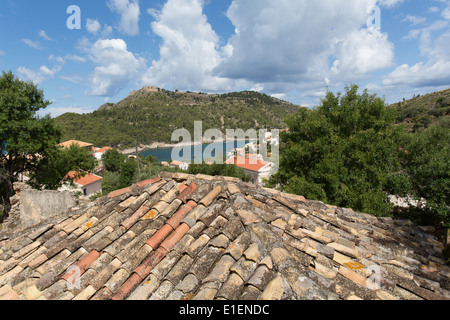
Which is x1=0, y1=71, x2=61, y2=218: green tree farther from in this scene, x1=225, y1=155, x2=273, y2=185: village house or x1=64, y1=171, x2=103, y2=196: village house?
x1=225, y1=155, x2=273, y2=185: village house

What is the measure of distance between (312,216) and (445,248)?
3.00m

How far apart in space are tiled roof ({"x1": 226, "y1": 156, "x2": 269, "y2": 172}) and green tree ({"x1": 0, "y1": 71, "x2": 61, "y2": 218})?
27.2m

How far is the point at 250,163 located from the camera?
3994 cm

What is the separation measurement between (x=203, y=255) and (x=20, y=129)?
1821 centimetres

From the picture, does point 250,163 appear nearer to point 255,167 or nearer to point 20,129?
point 255,167

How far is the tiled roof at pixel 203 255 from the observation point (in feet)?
7.13

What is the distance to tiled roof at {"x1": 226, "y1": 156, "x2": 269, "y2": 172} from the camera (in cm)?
3729

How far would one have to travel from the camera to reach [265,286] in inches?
79.7

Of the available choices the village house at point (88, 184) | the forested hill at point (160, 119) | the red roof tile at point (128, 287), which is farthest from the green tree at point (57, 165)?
the forested hill at point (160, 119)

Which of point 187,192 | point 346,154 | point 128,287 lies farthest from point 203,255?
point 346,154

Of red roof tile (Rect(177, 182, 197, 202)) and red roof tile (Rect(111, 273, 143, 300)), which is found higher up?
red roof tile (Rect(177, 182, 197, 202))

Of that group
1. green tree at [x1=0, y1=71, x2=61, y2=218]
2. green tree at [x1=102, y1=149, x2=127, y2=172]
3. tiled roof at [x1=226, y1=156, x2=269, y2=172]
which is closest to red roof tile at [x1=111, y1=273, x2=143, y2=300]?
green tree at [x1=0, y1=71, x2=61, y2=218]
